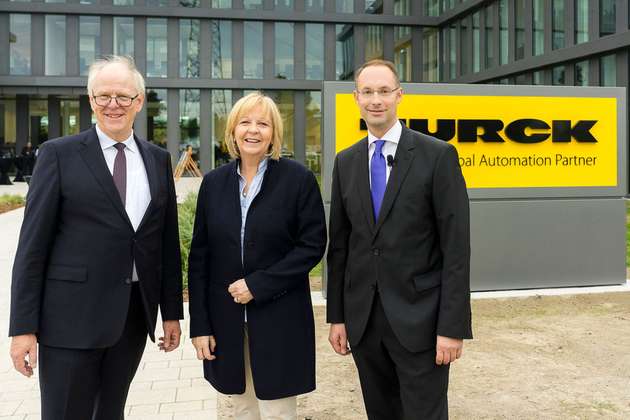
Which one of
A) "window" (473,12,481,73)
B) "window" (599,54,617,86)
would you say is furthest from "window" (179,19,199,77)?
"window" (599,54,617,86)

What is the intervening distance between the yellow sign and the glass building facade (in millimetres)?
24268

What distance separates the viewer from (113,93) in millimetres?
2805

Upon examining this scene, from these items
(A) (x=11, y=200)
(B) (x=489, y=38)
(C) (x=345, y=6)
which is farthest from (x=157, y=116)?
(B) (x=489, y=38)

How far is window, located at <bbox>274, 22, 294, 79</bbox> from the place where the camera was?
35.8m

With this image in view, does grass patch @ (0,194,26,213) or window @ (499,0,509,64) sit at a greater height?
window @ (499,0,509,64)

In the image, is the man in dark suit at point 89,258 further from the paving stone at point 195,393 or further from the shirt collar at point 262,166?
the paving stone at point 195,393

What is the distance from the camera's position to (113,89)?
2.80 m

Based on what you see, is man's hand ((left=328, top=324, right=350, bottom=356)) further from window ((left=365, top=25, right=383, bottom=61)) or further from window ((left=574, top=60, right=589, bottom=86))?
window ((left=365, top=25, right=383, bottom=61))

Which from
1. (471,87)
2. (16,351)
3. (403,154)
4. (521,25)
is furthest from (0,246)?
(521,25)

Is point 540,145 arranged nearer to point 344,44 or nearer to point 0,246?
point 0,246

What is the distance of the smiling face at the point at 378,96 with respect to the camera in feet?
9.41

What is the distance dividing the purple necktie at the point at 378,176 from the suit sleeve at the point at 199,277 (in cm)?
87

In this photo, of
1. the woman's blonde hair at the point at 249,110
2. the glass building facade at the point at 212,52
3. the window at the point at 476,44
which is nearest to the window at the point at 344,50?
the glass building facade at the point at 212,52

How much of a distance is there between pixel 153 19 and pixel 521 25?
66.6ft
